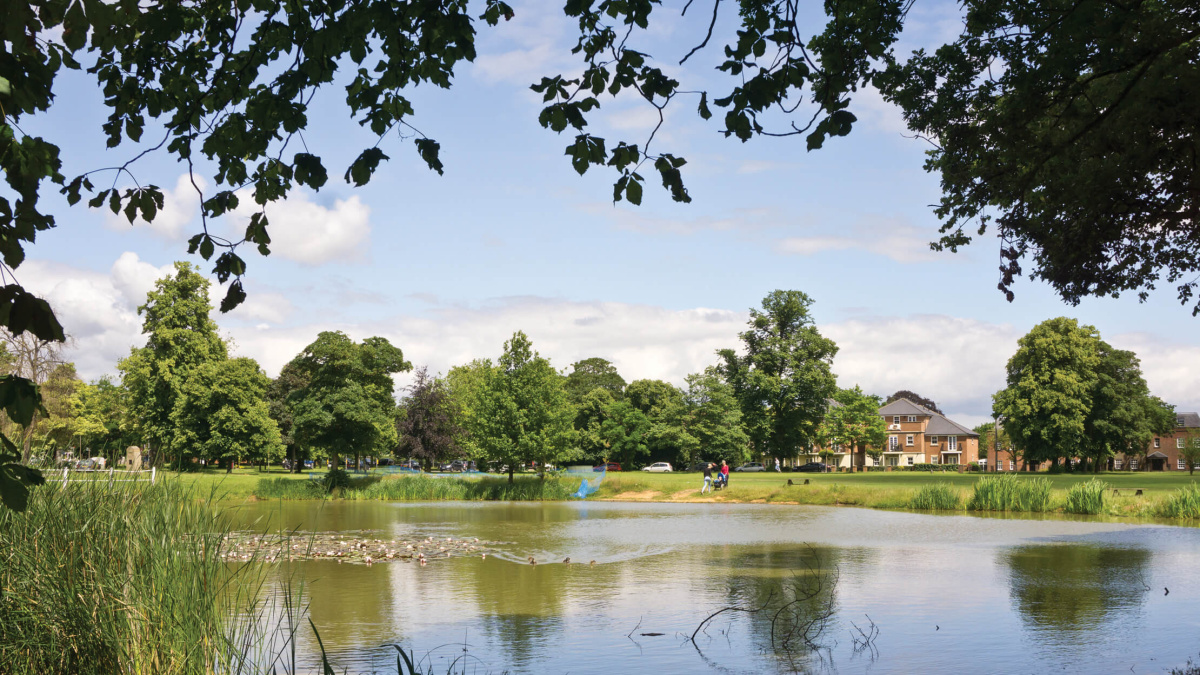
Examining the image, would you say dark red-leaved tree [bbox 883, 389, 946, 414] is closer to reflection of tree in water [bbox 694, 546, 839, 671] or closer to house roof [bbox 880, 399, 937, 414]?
house roof [bbox 880, 399, 937, 414]

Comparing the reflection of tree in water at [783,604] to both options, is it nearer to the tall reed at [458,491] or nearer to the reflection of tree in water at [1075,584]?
the reflection of tree in water at [1075,584]

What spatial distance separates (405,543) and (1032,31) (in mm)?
15771

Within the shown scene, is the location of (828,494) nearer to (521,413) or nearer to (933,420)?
(521,413)

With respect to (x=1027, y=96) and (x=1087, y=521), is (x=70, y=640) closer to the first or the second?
(x=1027, y=96)

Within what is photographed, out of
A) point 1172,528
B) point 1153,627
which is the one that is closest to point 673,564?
point 1153,627

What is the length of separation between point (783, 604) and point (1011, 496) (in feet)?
69.9

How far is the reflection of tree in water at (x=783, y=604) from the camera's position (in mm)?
10062

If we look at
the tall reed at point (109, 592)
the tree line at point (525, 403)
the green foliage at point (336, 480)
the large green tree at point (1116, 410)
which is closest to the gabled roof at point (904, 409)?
the tree line at point (525, 403)

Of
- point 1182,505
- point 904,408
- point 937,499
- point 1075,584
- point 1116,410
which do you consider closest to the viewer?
point 1075,584

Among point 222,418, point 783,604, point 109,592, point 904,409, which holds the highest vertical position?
point 904,409

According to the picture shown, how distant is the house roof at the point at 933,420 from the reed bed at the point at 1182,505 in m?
81.0

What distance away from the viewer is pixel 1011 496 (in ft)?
99.5

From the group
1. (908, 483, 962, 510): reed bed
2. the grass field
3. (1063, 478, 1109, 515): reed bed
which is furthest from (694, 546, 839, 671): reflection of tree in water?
the grass field

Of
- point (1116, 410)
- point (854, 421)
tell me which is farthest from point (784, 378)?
point (1116, 410)
